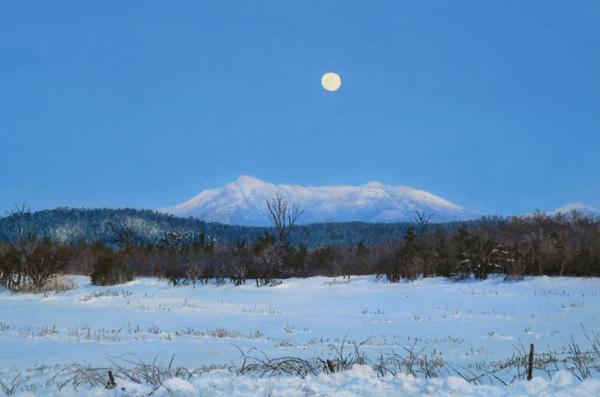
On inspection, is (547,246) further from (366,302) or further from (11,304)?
(11,304)

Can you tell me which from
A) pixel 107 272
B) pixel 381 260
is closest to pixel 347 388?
pixel 107 272

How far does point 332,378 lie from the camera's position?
15.3 ft


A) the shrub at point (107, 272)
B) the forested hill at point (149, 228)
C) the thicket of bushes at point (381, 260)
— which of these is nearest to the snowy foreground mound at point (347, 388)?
the thicket of bushes at point (381, 260)

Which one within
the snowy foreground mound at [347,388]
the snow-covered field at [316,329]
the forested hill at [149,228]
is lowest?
the snow-covered field at [316,329]

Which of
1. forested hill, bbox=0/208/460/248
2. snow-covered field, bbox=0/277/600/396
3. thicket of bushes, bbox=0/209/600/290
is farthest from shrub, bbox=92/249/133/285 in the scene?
forested hill, bbox=0/208/460/248

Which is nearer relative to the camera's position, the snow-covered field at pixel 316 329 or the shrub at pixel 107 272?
the snow-covered field at pixel 316 329

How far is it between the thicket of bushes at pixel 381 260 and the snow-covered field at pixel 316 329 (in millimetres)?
2452

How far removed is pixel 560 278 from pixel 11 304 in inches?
1022

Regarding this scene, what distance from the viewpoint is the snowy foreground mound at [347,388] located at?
430 centimetres

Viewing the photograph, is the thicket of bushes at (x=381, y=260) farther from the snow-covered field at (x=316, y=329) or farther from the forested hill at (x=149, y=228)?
the forested hill at (x=149, y=228)

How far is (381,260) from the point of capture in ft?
126

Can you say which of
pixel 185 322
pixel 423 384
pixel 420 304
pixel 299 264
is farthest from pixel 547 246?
pixel 423 384

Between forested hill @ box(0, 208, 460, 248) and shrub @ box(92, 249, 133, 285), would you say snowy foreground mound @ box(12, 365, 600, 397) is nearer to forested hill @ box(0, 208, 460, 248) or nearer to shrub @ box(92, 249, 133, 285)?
shrub @ box(92, 249, 133, 285)

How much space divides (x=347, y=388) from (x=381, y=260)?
34.5 m
